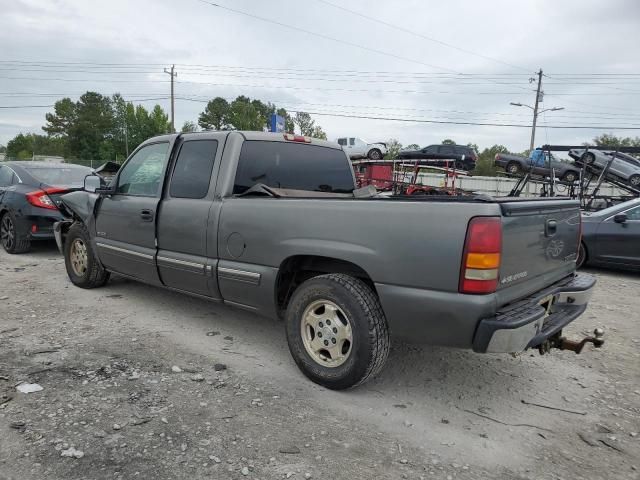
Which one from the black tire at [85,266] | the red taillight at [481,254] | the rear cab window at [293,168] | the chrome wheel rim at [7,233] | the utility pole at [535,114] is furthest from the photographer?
the utility pole at [535,114]

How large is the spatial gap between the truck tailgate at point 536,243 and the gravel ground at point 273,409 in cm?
83

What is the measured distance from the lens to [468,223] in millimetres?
2506

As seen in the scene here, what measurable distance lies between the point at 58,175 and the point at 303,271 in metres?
6.45

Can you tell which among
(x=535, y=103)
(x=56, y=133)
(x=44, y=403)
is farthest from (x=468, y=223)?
(x=56, y=133)

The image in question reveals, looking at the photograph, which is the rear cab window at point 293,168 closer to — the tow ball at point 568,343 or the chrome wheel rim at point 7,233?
the tow ball at point 568,343

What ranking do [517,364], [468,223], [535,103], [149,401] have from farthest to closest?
[535,103], [517,364], [149,401], [468,223]

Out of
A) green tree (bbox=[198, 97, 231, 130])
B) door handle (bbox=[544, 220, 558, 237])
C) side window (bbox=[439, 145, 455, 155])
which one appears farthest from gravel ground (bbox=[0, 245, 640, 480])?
green tree (bbox=[198, 97, 231, 130])

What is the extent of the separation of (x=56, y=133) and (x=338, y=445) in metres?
90.5

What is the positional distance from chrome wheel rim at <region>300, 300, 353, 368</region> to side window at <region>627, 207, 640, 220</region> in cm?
656

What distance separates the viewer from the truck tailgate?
2.66 m

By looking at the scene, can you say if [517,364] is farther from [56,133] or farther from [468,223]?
[56,133]

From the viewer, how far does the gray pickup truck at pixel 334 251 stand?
8.43 feet

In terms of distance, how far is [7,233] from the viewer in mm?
7766

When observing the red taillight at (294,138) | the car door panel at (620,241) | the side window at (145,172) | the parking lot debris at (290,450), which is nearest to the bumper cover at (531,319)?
the parking lot debris at (290,450)
